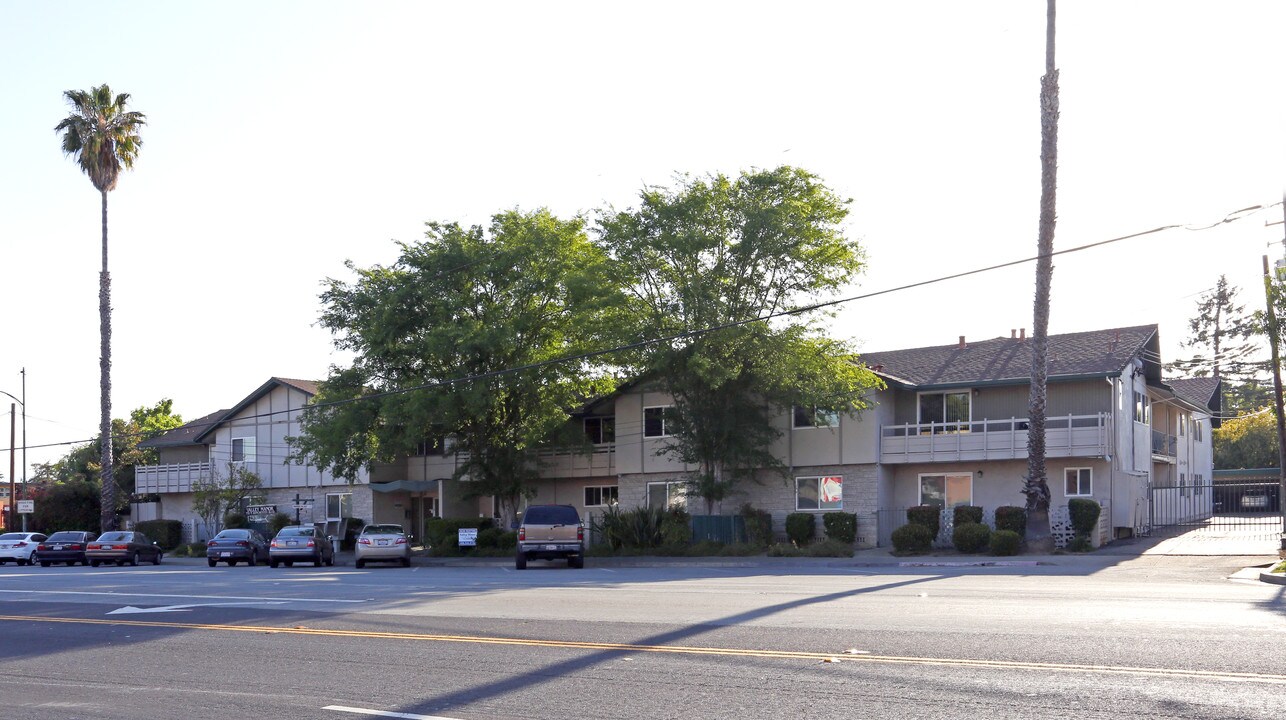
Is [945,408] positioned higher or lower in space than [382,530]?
higher

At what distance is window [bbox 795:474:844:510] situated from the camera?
3972 cm

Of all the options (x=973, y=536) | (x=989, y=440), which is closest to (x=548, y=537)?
(x=973, y=536)

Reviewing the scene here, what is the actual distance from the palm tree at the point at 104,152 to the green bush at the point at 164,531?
635 cm

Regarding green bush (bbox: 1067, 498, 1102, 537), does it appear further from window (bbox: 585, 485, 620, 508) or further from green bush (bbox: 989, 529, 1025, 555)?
window (bbox: 585, 485, 620, 508)

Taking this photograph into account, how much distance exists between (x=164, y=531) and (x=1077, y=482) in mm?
41138

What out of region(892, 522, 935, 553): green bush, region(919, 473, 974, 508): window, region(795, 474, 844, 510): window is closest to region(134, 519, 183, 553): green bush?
region(795, 474, 844, 510): window

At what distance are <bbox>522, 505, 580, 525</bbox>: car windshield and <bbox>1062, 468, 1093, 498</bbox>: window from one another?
50.3ft

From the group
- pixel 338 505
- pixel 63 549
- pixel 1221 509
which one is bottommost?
pixel 63 549

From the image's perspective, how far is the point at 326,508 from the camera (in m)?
54.1

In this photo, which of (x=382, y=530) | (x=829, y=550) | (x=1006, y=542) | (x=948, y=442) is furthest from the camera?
(x=948, y=442)

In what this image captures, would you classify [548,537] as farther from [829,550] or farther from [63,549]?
[63,549]

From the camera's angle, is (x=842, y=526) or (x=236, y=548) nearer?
(x=842, y=526)

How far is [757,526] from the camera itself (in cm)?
3881

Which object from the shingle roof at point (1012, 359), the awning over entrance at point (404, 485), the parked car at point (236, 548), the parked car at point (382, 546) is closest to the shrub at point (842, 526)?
the shingle roof at point (1012, 359)
